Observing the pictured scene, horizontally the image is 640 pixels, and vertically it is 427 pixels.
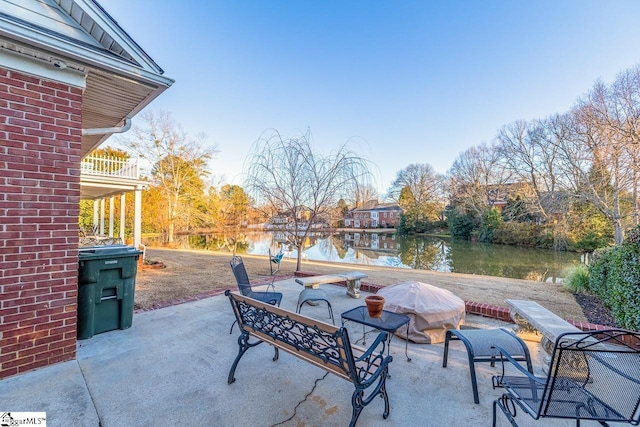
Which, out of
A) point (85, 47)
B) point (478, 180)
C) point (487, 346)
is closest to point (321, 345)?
point (487, 346)

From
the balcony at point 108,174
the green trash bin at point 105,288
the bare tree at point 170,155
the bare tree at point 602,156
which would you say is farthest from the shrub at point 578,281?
the bare tree at point 170,155

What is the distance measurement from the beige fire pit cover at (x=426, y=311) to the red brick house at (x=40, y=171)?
11.4 feet

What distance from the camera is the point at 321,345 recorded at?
2.03m

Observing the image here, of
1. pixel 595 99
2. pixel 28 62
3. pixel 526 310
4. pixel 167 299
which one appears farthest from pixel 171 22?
pixel 595 99

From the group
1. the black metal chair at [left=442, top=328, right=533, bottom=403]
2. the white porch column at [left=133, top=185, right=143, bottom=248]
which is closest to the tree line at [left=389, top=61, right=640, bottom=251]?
the black metal chair at [left=442, top=328, right=533, bottom=403]

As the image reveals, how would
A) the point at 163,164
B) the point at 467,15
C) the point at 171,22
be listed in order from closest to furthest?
the point at 171,22, the point at 467,15, the point at 163,164

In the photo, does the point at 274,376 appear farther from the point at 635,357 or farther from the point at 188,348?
the point at 635,357

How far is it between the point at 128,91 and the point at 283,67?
10.3 meters

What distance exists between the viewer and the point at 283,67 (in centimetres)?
1252

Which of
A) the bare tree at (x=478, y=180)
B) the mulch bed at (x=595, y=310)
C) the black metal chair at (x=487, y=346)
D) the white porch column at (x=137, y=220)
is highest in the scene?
the bare tree at (x=478, y=180)

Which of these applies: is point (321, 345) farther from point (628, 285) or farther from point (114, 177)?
point (114, 177)

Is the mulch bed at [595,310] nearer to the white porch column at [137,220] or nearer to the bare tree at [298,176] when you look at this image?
the bare tree at [298,176]

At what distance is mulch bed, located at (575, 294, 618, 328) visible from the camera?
4805 millimetres

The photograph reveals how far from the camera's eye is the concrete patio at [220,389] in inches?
79.8
